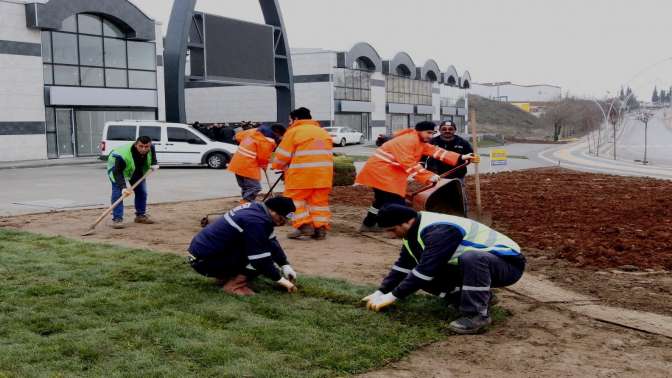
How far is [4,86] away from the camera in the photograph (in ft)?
91.0

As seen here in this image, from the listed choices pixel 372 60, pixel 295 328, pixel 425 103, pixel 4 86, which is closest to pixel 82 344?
pixel 295 328

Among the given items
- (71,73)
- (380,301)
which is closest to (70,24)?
(71,73)

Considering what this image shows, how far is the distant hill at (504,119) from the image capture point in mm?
107750

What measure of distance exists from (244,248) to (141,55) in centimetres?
2952

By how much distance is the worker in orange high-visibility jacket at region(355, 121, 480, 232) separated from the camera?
852cm

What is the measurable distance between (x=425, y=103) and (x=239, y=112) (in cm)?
2431

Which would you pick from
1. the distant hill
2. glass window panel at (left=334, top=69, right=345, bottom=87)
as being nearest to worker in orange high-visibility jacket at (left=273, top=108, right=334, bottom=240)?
glass window panel at (left=334, top=69, right=345, bottom=87)

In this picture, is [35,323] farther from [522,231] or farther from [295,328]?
[522,231]

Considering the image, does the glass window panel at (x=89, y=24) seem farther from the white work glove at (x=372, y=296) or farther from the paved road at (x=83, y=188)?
the white work glove at (x=372, y=296)

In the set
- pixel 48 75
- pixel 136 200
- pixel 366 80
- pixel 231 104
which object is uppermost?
pixel 366 80

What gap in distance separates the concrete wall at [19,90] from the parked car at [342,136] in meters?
18.7

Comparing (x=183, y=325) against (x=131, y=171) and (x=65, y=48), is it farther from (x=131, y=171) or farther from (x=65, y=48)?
(x=65, y=48)

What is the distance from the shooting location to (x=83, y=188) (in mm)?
16203

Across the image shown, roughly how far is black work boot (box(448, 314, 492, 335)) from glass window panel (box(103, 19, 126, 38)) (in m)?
29.9
